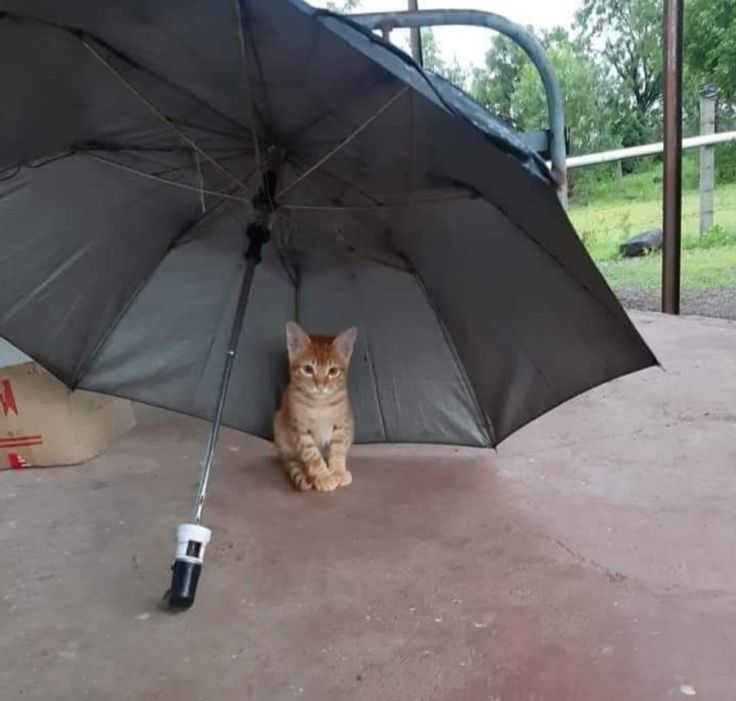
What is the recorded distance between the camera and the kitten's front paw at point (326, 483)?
202 centimetres

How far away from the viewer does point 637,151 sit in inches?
172

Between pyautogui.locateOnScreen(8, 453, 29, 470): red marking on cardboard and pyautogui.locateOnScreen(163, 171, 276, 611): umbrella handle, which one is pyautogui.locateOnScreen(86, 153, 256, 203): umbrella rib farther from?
pyautogui.locateOnScreen(8, 453, 29, 470): red marking on cardboard

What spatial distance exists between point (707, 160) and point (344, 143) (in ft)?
11.3

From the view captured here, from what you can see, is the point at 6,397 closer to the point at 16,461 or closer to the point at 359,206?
the point at 16,461

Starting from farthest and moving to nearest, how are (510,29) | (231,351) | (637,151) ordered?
(637,151) < (510,29) < (231,351)

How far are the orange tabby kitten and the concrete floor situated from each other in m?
0.08

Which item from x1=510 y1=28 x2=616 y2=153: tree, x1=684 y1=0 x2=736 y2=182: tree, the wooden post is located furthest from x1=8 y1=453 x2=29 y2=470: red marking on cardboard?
the wooden post

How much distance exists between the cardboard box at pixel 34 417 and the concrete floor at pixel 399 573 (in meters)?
0.07

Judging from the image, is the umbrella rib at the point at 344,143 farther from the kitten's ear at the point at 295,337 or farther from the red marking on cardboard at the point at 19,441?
the red marking on cardboard at the point at 19,441

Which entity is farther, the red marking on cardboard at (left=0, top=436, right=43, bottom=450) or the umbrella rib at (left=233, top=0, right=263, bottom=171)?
the red marking on cardboard at (left=0, top=436, right=43, bottom=450)

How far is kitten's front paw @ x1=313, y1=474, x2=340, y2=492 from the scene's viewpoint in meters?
2.02

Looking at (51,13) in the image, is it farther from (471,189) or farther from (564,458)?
(564,458)

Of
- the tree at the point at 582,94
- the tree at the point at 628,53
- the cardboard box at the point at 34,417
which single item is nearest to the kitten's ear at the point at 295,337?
the cardboard box at the point at 34,417

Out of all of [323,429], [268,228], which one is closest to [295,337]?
[323,429]
